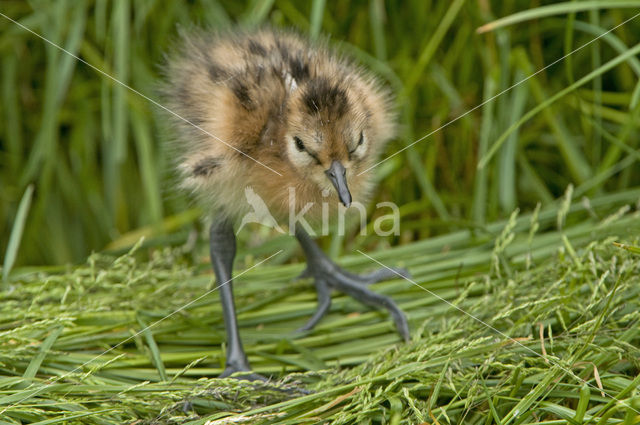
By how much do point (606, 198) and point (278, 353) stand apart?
76 centimetres

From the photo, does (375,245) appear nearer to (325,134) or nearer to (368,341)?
(368,341)

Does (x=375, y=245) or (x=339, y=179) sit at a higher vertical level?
(x=339, y=179)

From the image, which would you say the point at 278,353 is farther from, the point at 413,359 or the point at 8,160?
the point at 8,160

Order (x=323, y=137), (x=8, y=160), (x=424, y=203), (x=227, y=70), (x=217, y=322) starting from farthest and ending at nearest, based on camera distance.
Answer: (x=8, y=160) → (x=424, y=203) → (x=217, y=322) → (x=227, y=70) → (x=323, y=137)

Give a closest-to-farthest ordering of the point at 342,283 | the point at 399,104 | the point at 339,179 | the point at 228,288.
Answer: the point at 339,179, the point at 228,288, the point at 342,283, the point at 399,104

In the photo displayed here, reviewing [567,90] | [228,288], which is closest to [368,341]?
[228,288]

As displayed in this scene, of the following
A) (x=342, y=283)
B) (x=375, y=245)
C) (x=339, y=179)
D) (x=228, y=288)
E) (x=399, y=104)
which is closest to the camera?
(x=339, y=179)

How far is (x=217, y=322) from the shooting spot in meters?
1.40

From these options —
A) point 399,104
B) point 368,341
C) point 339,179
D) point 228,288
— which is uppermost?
point 399,104

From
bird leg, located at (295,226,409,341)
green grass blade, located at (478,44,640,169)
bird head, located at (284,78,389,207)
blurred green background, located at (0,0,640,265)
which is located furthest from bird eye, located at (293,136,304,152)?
blurred green background, located at (0,0,640,265)

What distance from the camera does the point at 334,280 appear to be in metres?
1.43

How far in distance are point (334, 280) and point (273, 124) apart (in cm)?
38

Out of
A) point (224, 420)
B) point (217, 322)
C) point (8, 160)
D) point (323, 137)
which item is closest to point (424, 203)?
point (217, 322)

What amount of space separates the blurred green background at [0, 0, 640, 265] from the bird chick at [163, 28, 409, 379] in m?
0.47
